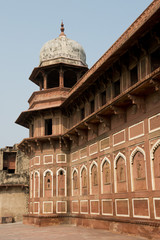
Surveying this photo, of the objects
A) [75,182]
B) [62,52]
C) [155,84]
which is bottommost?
[75,182]

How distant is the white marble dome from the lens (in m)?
24.4

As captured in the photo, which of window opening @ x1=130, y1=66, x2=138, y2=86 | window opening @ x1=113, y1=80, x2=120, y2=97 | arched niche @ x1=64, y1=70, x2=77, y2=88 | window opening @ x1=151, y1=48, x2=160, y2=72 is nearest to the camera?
window opening @ x1=151, y1=48, x2=160, y2=72

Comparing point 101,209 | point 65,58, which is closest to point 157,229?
point 101,209

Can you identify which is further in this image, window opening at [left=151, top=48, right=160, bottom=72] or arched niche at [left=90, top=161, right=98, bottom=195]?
arched niche at [left=90, top=161, right=98, bottom=195]

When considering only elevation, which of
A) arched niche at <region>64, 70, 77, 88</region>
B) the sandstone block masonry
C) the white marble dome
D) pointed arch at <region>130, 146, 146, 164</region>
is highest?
the white marble dome

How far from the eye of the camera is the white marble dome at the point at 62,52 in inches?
960

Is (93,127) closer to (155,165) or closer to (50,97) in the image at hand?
(155,165)

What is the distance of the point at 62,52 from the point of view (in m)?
24.6

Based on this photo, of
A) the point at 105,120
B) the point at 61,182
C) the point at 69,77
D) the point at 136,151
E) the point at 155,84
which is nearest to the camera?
the point at 155,84

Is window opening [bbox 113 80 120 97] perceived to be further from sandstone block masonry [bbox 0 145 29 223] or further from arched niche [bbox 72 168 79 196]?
sandstone block masonry [bbox 0 145 29 223]

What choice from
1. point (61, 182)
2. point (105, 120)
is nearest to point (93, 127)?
point (105, 120)

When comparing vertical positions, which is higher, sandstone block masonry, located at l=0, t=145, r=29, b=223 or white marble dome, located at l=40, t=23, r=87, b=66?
white marble dome, located at l=40, t=23, r=87, b=66

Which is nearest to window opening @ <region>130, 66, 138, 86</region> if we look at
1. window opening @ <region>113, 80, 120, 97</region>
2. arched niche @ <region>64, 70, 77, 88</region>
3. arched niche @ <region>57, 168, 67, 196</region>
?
window opening @ <region>113, 80, 120, 97</region>

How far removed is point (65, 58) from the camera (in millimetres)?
24328
